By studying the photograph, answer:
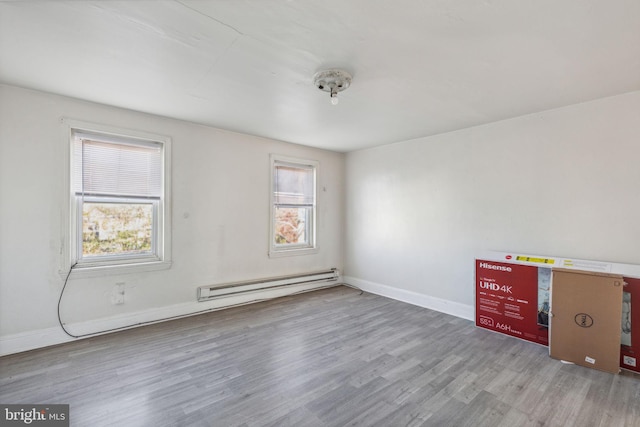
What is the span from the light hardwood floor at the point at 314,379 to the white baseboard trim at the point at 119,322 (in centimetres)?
10

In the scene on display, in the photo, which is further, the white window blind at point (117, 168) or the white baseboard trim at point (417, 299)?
the white baseboard trim at point (417, 299)

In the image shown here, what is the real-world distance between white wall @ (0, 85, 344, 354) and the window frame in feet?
0.21

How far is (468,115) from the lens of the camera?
10.7 feet

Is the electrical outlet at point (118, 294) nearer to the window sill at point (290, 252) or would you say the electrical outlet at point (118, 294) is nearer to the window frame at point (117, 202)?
the window frame at point (117, 202)

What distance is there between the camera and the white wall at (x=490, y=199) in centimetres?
273

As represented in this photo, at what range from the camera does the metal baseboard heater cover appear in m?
3.79

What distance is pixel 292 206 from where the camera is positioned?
4844 mm

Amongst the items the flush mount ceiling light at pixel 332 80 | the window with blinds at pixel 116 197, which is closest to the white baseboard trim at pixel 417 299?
the flush mount ceiling light at pixel 332 80

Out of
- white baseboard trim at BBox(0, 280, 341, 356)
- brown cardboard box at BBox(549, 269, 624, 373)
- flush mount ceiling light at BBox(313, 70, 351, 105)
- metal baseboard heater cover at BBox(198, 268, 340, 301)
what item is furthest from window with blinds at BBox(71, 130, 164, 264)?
brown cardboard box at BBox(549, 269, 624, 373)

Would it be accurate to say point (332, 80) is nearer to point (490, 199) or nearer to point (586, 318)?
point (490, 199)

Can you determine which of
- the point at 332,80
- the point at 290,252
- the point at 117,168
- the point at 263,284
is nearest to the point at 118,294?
the point at 117,168

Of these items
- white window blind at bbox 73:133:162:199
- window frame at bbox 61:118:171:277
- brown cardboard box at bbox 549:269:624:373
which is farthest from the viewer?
white window blind at bbox 73:133:162:199

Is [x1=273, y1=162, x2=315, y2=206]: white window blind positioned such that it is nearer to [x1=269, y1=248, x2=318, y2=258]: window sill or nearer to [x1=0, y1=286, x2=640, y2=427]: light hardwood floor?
[x1=269, y1=248, x2=318, y2=258]: window sill

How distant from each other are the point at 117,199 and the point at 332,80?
2.74 metres
